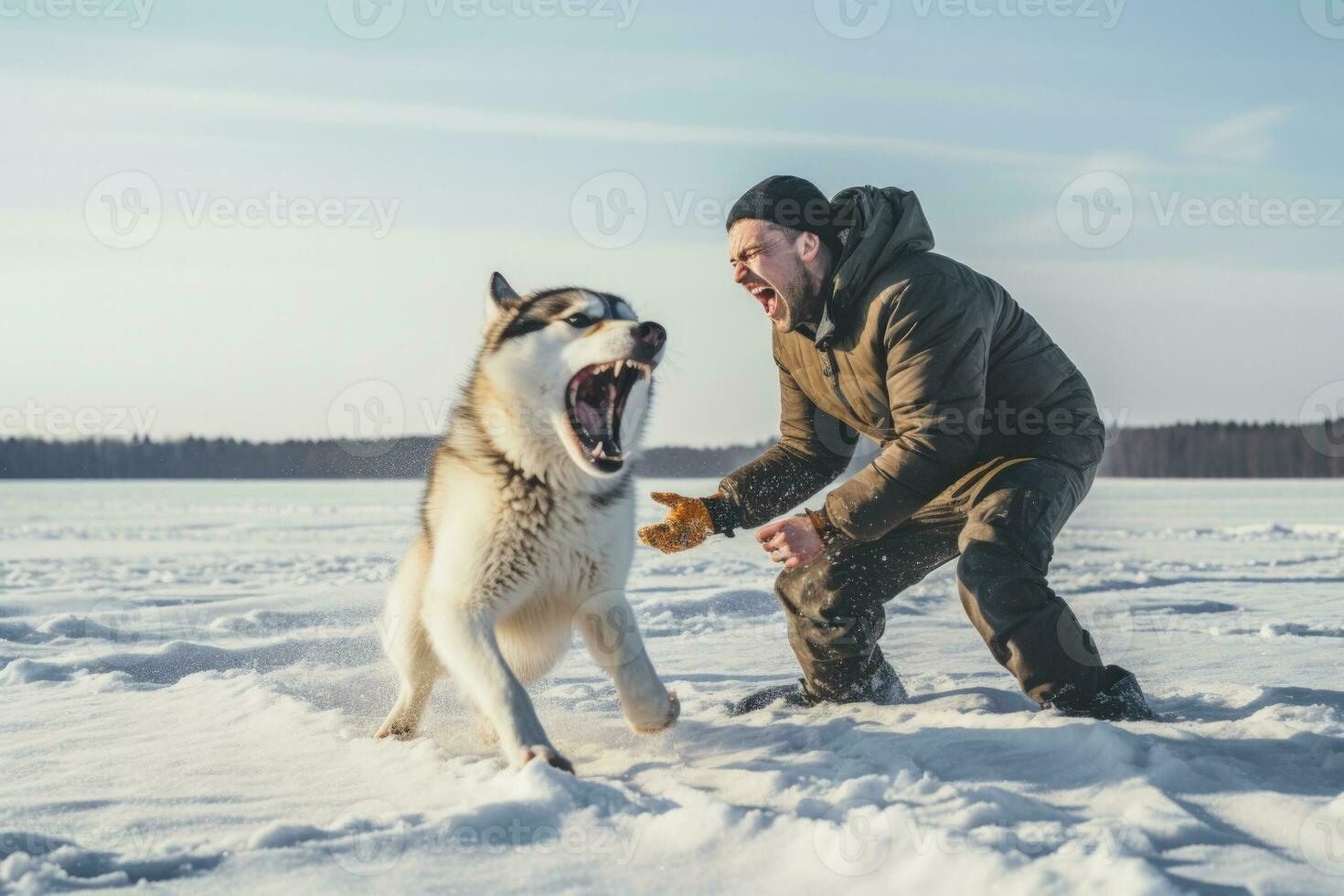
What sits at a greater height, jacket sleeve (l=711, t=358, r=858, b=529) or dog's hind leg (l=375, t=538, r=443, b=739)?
jacket sleeve (l=711, t=358, r=858, b=529)

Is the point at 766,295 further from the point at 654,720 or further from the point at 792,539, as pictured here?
the point at 654,720

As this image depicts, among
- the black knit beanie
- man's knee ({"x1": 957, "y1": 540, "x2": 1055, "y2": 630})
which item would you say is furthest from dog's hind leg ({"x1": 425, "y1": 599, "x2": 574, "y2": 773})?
the black knit beanie

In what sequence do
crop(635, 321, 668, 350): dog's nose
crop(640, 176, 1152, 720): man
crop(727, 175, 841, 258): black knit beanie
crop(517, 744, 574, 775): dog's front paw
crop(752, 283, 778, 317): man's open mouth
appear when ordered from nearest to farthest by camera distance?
crop(517, 744, 574, 775): dog's front paw < crop(635, 321, 668, 350): dog's nose < crop(640, 176, 1152, 720): man < crop(727, 175, 841, 258): black knit beanie < crop(752, 283, 778, 317): man's open mouth

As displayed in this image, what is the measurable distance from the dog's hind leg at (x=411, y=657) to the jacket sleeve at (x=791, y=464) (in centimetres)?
109

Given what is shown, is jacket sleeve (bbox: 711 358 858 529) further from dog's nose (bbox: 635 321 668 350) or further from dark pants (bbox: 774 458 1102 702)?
dog's nose (bbox: 635 321 668 350)

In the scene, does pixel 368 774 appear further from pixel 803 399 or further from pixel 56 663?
pixel 56 663

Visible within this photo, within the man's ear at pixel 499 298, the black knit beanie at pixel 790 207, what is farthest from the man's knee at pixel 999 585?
the man's ear at pixel 499 298

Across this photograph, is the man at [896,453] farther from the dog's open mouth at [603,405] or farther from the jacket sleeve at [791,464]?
the dog's open mouth at [603,405]

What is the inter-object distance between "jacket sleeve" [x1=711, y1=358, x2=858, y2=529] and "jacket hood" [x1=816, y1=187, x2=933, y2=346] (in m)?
0.54

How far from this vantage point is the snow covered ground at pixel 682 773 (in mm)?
2076

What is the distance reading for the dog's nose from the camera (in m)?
2.99

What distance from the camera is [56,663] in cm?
464

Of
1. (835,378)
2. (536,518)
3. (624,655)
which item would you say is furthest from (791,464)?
(536,518)

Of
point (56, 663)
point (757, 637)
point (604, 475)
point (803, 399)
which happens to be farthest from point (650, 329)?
point (56, 663)
